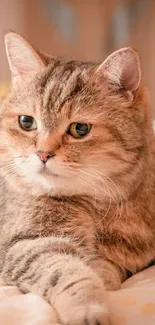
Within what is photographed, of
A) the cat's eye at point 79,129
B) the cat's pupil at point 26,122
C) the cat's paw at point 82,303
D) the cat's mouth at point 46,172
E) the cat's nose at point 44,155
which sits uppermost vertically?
the cat's pupil at point 26,122

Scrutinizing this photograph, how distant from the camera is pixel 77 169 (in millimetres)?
1088

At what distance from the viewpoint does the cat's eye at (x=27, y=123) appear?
117 centimetres

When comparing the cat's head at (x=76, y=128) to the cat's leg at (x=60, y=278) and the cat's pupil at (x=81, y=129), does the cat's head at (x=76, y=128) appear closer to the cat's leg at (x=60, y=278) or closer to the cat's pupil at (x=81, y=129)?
the cat's pupil at (x=81, y=129)

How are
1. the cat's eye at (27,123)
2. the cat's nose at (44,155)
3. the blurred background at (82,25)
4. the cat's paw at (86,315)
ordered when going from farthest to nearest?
the blurred background at (82,25) → the cat's eye at (27,123) → the cat's nose at (44,155) → the cat's paw at (86,315)

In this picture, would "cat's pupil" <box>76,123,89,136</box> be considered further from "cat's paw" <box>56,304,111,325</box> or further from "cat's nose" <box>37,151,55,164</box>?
"cat's paw" <box>56,304,111,325</box>

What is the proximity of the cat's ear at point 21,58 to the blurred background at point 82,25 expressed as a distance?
198cm

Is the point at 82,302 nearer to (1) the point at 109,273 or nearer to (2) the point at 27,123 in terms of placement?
(1) the point at 109,273

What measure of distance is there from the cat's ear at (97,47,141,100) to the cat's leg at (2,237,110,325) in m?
0.41

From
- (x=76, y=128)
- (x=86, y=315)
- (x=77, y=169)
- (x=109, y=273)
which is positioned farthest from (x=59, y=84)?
(x=86, y=315)

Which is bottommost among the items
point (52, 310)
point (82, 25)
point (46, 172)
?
point (52, 310)

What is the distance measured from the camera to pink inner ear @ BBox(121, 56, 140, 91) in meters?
1.14

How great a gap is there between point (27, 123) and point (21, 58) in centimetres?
19

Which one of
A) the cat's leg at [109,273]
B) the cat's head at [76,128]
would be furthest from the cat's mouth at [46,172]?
the cat's leg at [109,273]

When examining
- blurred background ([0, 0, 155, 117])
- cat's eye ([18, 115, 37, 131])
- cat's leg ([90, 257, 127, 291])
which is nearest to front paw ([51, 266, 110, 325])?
cat's leg ([90, 257, 127, 291])
